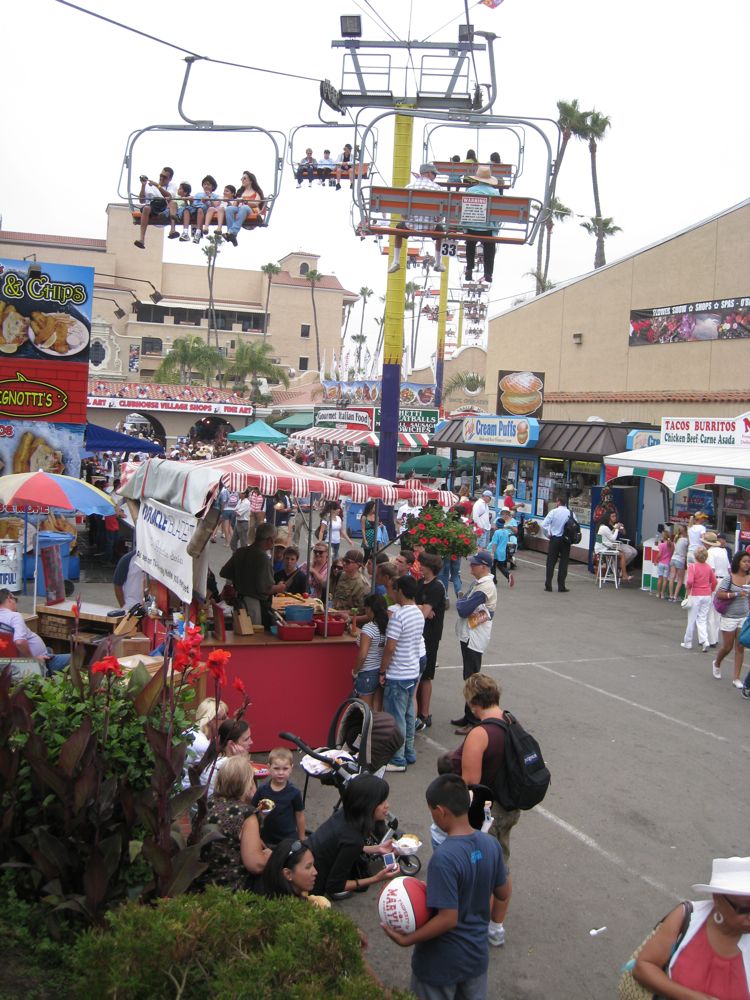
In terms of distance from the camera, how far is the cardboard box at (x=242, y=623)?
7.94m

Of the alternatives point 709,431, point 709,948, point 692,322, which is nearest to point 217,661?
point 709,948

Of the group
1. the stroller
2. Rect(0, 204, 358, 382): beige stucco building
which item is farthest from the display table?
Rect(0, 204, 358, 382): beige stucco building

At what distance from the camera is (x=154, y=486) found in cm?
875

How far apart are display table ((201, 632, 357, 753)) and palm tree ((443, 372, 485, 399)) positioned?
171 ft

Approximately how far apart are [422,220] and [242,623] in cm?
741

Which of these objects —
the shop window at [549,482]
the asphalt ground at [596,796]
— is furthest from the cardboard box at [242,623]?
the shop window at [549,482]

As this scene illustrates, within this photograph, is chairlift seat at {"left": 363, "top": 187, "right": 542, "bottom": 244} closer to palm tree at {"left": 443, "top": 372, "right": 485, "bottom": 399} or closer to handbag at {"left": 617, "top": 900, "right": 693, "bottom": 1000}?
handbag at {"left": 617, "top": 900, "right": 693, "bottom": 1000}

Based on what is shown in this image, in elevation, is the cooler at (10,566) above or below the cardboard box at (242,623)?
below

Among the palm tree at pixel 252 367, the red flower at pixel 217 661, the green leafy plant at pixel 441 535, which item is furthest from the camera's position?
the palm tree at pixel 252 367

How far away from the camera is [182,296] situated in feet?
266

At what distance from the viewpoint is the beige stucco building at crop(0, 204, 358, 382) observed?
239ft

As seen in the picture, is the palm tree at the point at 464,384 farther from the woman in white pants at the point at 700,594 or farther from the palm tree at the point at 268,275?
the woman in white pants at the point at 700,594

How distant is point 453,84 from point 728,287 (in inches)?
509

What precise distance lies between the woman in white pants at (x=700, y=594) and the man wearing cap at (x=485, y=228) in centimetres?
551
